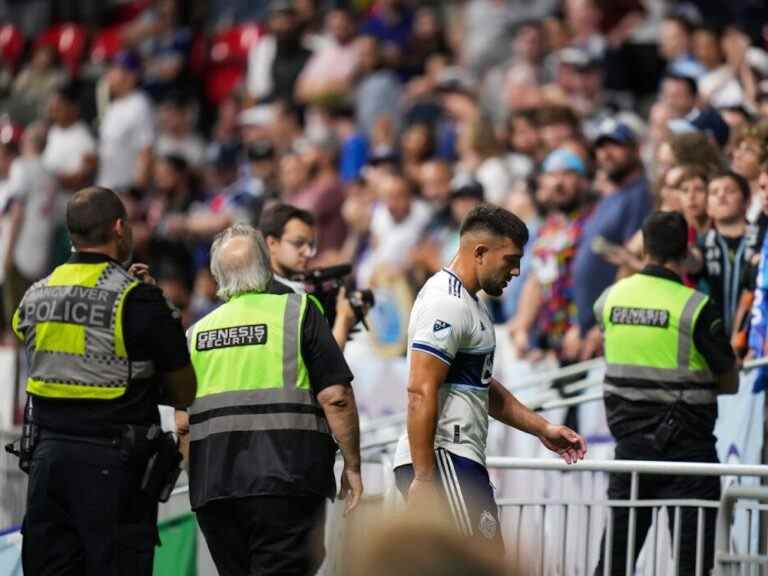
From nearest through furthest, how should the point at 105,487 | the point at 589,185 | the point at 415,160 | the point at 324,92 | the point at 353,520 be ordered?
the point at 105,487, the point at 353,520, the point at 589,185, the point at 415,160, the point at 324,92

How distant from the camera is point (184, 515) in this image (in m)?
8.94

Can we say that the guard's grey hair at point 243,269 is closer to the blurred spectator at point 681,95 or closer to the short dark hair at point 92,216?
the short dark hair at point 92,216

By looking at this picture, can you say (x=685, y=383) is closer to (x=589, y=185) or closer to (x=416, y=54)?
(x=589, y=185)

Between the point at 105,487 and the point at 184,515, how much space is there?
73.2 inches

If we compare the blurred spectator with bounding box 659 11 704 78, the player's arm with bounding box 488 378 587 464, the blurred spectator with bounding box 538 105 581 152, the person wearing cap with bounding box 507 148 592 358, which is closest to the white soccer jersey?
the player's arm with bounding box 488 378 587 464

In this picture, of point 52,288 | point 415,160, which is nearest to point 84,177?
point 415,160

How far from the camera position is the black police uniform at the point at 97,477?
7.11 metres

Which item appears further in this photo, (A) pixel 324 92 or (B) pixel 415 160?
(A) pixel 324 92

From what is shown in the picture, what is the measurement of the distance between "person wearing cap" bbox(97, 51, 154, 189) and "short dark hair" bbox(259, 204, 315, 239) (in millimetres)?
9979

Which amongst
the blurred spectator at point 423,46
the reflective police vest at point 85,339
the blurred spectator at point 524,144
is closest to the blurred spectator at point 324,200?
the blurred spectator at point 524,144

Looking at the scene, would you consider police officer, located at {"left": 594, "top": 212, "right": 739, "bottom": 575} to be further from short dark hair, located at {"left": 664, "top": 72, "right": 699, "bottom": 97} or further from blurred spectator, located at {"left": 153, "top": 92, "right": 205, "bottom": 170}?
blurred spectator, located at {"left": 153, "top": 92, "right": 205, "bottom": 170}

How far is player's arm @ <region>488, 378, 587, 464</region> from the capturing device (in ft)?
24.3

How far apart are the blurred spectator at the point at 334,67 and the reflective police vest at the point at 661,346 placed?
980cm

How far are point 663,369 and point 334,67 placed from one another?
10290 mm
